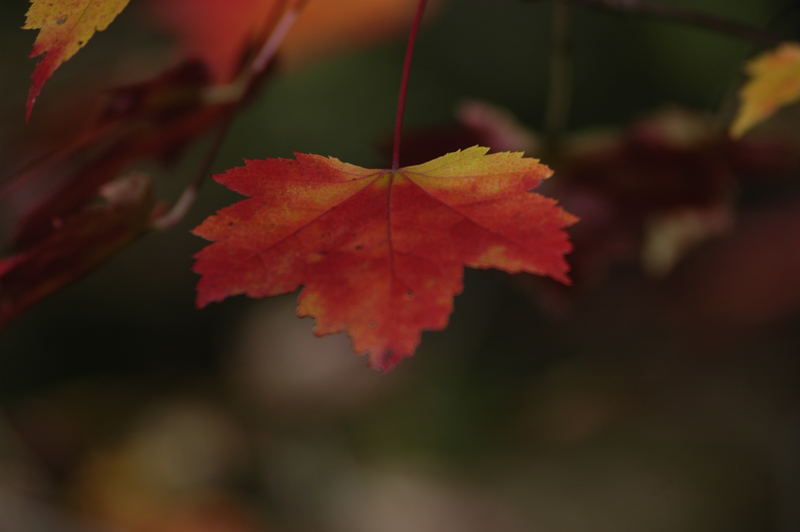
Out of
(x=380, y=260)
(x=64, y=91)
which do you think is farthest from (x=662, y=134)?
(x=64, y=91)

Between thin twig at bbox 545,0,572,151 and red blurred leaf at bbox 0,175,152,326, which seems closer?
red blurred leaf at bbox 0,175,152,326

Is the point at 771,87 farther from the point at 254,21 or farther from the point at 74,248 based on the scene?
the point at 254,21

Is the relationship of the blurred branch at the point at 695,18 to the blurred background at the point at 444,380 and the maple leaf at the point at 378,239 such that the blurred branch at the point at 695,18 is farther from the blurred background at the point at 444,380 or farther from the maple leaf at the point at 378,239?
the blurred background at the point at 444,380

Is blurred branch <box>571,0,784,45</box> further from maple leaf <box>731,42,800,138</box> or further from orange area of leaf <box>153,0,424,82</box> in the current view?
orange area of leaf <box>153,0,424,82</box>

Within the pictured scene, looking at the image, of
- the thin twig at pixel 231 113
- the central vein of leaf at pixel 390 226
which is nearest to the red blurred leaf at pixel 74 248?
the thin twig at pixel 231 113

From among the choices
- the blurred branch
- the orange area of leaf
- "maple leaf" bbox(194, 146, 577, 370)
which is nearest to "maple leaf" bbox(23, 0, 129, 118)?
"maple leaf" bbox(194, 146, 577, 370)

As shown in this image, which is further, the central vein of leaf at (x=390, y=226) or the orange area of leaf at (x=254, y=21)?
the orange area of leaf at (x=254, y=21)
